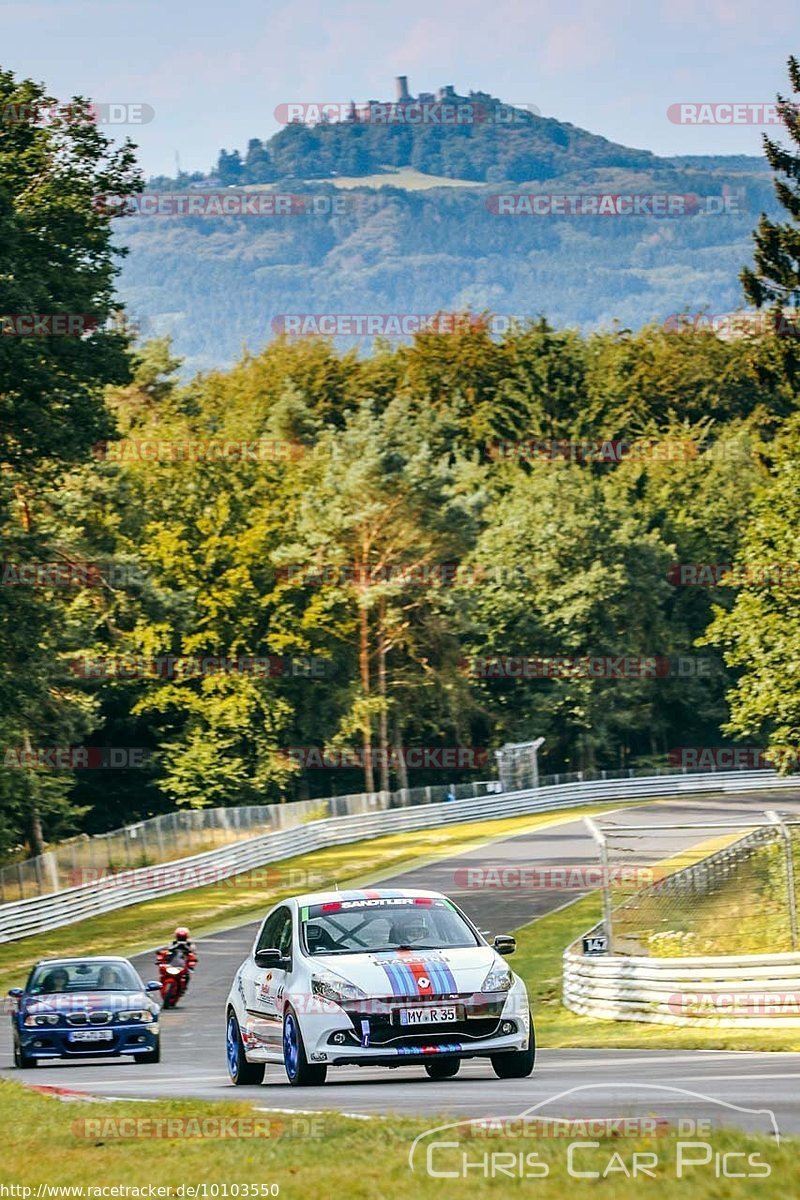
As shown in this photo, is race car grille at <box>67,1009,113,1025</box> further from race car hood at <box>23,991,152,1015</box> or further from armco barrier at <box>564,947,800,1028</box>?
armco barrier at <box>564,947,800,1028</box>

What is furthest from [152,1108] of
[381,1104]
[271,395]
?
[271,395]

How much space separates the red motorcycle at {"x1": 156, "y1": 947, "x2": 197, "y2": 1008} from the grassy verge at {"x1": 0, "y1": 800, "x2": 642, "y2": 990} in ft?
22.2

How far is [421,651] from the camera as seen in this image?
80438 millimetres

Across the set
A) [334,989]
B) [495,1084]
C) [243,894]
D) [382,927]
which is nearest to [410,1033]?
[334,989]

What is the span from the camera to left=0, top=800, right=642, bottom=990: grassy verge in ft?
139

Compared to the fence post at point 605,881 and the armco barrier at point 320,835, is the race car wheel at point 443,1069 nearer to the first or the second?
the fence post at point 605,881

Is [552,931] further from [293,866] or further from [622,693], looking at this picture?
[622,693]

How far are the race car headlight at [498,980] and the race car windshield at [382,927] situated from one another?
0.53m

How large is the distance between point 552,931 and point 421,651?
42.3 meters

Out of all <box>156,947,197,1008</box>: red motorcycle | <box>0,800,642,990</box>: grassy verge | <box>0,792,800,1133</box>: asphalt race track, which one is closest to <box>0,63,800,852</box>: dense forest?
<box>0,800,642,990</box>: grassy verge

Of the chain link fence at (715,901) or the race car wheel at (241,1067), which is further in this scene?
the chain link fence at (715,901)

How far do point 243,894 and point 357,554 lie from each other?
27.9 metres

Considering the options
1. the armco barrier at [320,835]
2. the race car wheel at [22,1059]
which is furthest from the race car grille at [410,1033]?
the armco barrier at [320,835]

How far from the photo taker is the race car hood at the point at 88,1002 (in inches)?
802
